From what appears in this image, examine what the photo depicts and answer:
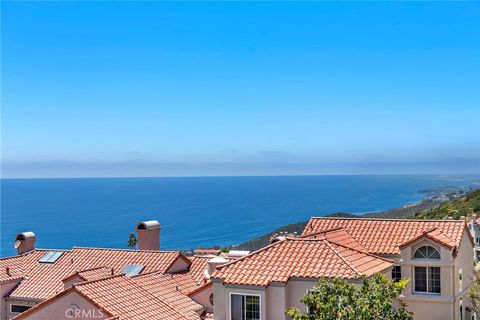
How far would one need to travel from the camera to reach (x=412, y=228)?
89.5 feet

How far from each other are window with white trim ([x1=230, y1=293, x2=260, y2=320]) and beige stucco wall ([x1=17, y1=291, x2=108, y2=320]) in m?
4.45

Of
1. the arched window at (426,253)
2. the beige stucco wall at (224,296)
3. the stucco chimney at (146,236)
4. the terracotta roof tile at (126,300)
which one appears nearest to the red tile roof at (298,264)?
the beige stucco wall at (224,296)

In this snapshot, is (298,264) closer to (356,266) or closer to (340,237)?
(356,266)

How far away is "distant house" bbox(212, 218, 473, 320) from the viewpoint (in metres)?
20.5

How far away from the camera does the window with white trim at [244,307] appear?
67.7 feet

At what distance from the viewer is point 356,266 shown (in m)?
20.6

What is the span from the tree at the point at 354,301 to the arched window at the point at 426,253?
32.2 feet

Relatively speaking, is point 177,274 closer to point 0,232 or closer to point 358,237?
point 358,237

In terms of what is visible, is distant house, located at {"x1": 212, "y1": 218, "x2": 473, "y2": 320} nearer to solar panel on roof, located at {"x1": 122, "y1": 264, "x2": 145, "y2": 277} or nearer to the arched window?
the arched window

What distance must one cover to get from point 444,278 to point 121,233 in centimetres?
16412

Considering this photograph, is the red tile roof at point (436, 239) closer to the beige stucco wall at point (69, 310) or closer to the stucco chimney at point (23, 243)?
the beige stucco wall at point (69, 310)

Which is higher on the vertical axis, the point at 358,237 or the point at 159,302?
the point at 358,237

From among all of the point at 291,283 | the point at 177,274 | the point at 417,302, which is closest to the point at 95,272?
the point at 177,274

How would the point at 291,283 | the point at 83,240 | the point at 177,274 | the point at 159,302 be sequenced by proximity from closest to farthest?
the point at 291,283
the point at 159,302
the point at 177,274
the point at 83,240
